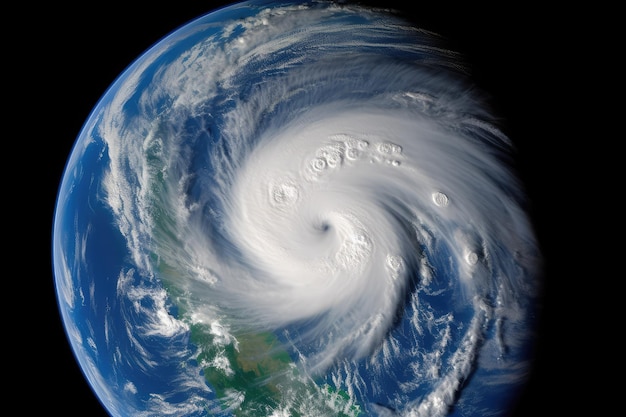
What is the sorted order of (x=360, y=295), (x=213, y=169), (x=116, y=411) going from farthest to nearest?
(x=116, y=411) → (x=213, y=169) → (x=360, y=295)

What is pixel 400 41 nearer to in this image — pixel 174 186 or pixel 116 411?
pixel 174 186

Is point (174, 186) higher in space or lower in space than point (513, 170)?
higher

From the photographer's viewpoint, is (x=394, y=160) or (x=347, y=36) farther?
(x=347, y=36)

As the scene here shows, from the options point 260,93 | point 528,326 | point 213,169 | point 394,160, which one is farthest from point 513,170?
point 213,169

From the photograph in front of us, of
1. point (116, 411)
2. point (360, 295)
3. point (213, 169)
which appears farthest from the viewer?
point (116, 411)

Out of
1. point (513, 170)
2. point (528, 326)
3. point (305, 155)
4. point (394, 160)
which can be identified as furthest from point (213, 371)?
point (513, 170)

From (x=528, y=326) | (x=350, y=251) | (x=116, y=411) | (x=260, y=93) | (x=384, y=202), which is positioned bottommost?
(x=116, y=411)

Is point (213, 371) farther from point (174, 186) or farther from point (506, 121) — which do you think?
point (506, 121)
